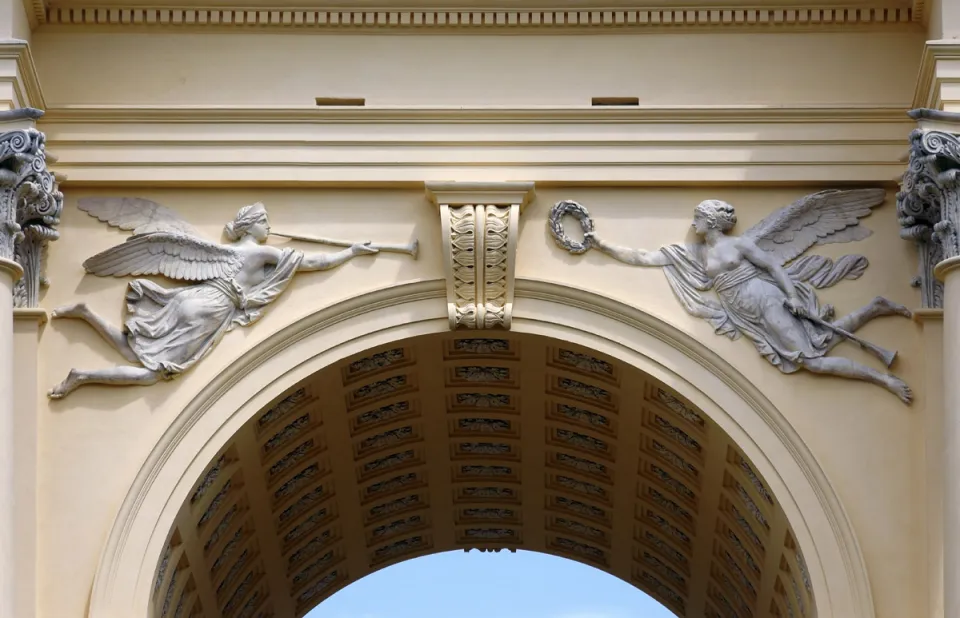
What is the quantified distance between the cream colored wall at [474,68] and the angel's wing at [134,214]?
1183mm

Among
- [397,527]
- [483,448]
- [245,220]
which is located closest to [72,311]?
[245,220]

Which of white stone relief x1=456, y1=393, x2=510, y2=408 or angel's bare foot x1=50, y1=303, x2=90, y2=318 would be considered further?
white stone relief x1=456, y1=393, x2=510, y2=408

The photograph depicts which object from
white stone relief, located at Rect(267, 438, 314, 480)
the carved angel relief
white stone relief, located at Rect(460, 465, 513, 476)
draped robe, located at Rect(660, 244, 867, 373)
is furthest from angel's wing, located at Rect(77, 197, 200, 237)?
white stone relief, located at Rect(460, 465, 513, 476)

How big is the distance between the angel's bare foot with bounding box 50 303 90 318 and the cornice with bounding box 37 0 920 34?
3272 millimetres

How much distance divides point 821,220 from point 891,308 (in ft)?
3.97

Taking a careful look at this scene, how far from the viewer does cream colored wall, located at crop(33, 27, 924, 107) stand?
897 inches

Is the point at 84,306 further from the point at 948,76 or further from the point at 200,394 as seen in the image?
the point at 948,76

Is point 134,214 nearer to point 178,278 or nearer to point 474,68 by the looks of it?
point 178,278

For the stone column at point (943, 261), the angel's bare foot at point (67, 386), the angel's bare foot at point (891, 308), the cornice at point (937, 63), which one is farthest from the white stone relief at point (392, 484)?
the cornice at point (937, 63)

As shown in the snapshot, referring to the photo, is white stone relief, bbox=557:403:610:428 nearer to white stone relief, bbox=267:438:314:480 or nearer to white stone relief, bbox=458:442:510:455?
white stone relief, bbox=458:442:510:455

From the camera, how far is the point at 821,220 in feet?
72.7

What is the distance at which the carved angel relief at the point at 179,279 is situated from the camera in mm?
21766

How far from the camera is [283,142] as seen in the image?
22422 mm

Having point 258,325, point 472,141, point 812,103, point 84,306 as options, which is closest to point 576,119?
point 472,141
